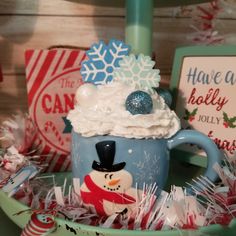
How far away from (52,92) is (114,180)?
316 millimetres

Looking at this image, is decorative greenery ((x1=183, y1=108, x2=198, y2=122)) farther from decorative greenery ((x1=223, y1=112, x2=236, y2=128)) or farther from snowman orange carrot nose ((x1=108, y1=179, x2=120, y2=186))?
snowman orange carrot nose ((x1=108, y1=179, x2=120, y2=186))

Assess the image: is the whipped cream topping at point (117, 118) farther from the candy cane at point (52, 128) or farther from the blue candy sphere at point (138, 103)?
the candy cane at point (52, 128)

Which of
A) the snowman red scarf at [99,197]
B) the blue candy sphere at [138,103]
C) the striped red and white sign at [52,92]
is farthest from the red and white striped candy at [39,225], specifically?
the striped red and white sign at [52,92]

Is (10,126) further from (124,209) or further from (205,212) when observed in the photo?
(205,212)

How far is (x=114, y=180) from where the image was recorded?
53 cm

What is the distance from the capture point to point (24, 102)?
1.01 m

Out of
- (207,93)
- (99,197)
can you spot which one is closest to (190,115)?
(207,93)

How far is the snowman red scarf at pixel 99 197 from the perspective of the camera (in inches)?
21.3

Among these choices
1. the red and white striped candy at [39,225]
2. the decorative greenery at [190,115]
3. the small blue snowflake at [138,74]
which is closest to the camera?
the red and white striped candy at [39,225]

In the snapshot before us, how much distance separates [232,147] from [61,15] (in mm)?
594

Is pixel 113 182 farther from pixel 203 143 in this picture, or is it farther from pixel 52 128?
pixel 52 128

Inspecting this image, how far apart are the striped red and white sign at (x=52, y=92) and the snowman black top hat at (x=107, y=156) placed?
27 cm

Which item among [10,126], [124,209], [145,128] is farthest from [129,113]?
[10,126]

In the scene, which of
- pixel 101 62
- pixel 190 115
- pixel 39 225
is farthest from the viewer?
pixel 190 115
